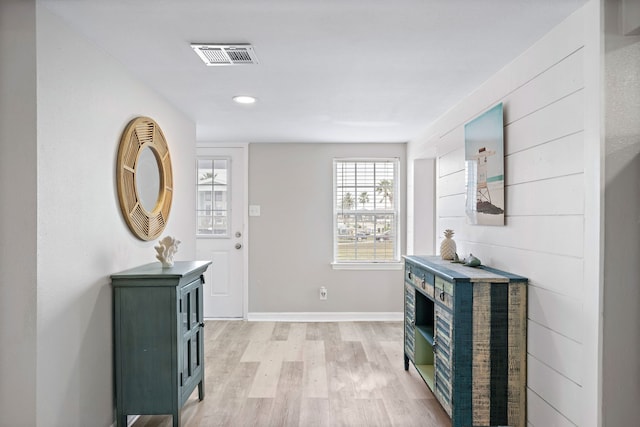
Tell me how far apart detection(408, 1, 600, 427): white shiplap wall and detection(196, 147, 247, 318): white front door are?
3.33 meters

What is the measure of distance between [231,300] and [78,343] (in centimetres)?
317

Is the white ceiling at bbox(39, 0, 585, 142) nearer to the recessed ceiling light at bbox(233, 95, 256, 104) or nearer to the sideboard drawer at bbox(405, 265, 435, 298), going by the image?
the recessed ceiling light at bbox(233, 95, 256, 104)

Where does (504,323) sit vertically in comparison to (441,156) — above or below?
below

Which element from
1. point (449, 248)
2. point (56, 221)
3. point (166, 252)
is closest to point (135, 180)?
point (166, 252)

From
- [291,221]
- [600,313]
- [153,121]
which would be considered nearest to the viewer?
[600,313]

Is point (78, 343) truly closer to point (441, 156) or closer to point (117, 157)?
point (117, 157)

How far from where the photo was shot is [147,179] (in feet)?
9.67

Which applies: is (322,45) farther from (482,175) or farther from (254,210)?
(254,210)

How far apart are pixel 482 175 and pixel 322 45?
4.47 ft

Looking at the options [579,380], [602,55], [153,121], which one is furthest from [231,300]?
[602,55]

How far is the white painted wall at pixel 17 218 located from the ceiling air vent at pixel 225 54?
2.49ft

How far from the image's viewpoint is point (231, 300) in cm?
527

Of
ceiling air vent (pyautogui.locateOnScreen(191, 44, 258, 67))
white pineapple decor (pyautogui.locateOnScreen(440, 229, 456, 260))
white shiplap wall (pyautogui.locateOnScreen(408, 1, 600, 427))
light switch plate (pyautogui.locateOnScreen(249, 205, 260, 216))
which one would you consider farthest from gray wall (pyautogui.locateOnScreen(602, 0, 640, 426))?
light switch plate (pyautogui.locateOnScreen(249, 205, 260, 216))

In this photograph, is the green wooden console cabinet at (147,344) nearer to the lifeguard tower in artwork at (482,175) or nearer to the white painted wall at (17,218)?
the white painted wall at (17,218)
